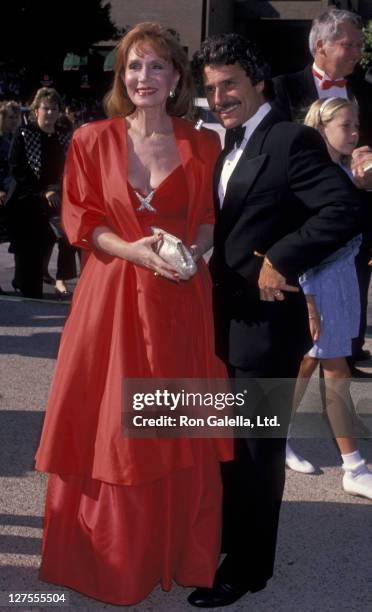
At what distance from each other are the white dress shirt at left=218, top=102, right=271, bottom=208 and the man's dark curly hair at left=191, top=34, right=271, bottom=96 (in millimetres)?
100

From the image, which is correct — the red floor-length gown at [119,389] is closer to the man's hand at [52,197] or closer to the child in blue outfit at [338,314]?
the child in blue outfit at [338,314]

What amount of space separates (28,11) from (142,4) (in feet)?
18.9

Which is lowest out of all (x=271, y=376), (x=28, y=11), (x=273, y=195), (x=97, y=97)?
(x=97, y=97)

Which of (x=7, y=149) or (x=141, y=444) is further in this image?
(x=7, y=149)

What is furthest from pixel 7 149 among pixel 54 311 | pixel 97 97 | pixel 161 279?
pixel 97 97

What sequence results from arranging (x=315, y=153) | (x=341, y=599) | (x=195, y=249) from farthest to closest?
(x=341, y=599)
(x=195, y=249)
(x=315, y=153)

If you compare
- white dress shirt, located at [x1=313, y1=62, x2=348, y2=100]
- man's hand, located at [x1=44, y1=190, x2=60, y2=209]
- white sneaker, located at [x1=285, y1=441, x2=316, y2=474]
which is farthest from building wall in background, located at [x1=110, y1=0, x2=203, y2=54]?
white sneaker, located at [x1=285, y1=441, x2=316, y2=474]

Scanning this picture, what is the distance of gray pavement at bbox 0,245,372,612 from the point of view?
3.50m

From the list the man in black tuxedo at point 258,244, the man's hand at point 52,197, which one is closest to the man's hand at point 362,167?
the man in black tuxedo at point 258,244

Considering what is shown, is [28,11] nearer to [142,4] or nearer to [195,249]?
[142,4]

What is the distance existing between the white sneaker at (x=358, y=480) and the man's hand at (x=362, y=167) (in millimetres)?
1313

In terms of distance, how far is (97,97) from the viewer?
44.1 meters

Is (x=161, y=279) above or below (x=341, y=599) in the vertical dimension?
above

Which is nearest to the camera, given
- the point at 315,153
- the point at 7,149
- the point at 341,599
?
the point at 315,153
